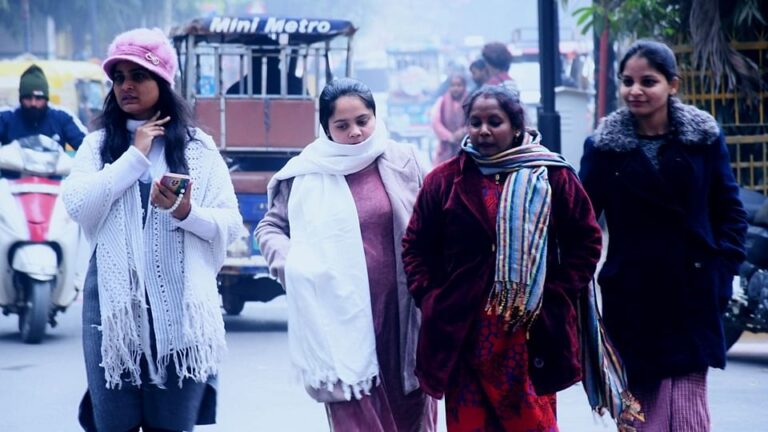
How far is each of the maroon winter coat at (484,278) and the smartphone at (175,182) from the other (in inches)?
30.0

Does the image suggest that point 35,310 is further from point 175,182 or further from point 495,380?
point 495,380

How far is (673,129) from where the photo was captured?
15.8ft

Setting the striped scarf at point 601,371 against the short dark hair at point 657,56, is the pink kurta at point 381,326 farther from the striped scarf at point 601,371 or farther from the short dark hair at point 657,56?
the short dark hair at point 657,56

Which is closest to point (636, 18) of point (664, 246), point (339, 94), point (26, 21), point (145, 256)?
point (664, 246)

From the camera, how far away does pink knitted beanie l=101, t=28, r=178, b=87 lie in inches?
179

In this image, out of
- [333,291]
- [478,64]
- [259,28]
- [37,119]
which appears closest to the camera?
[333,291]

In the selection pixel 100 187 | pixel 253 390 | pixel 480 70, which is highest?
pixel 480 70

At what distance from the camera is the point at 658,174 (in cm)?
473

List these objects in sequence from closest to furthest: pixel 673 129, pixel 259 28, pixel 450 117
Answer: pixel 673 129, pixel 259 28, pixel 450 117

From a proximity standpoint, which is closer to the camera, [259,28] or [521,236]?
→ [521,236]

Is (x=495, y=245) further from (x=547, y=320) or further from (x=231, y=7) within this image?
(x=231, y=7)

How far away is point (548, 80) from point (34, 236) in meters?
4.70

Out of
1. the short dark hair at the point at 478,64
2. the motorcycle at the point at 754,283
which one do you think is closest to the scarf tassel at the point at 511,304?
the motorcycle at the point at 754,283

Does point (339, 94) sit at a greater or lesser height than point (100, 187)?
greater
